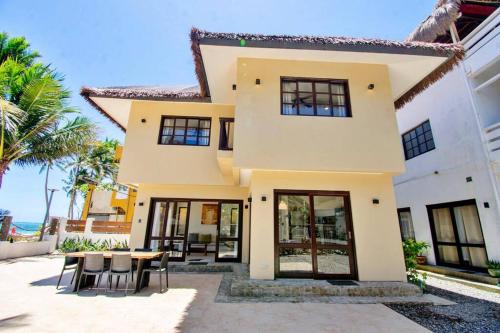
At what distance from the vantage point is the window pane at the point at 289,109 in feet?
21.4

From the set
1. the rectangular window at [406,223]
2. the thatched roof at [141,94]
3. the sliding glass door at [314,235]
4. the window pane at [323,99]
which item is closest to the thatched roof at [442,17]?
the window pane at [323,99]

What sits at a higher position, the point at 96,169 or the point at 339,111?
the point at 96,169

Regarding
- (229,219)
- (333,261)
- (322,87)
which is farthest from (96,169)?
(333,261)

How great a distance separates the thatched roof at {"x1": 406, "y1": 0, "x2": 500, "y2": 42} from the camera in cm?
891

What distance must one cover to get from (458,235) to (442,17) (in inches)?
329

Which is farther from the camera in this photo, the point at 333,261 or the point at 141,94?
the point at 141,94

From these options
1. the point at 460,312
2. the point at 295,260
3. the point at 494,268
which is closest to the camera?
the point at 460,312

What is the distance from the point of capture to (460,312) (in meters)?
4.68

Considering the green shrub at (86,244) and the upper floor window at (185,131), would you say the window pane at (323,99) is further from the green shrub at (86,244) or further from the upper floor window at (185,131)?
the green shrub at (86,244)

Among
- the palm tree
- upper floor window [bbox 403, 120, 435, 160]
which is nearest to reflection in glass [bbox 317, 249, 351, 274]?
upper floor window [bbox 403, 120, 435, 160]

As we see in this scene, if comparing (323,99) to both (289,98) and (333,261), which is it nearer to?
(289,98)

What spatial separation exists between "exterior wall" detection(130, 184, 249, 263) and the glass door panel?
0.82ft

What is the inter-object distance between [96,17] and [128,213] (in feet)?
41.7

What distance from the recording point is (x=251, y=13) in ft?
27.3
